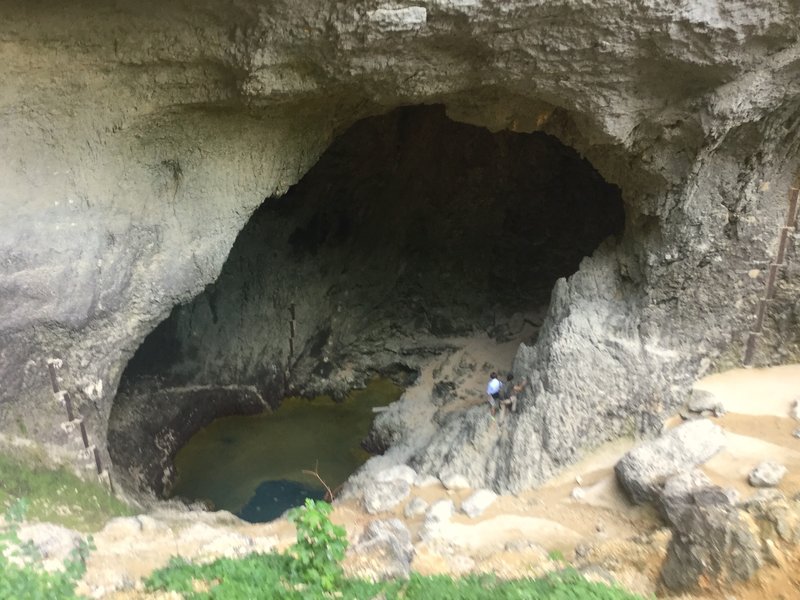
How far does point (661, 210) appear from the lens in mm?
5094

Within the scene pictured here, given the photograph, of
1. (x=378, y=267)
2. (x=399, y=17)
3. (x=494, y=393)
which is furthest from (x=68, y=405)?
(x=378, y=267)

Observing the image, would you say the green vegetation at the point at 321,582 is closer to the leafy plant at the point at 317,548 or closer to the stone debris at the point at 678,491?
the leafy plant at the point at 317,548

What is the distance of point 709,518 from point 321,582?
7.56ft

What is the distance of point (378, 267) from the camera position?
853cm

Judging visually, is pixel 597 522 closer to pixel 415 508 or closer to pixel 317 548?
pixel 415 508

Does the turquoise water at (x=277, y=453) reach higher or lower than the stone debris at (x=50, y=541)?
lower

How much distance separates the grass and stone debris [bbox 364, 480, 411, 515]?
1.45 m

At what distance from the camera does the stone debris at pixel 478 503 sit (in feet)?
15.6

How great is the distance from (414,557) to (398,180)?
5.36 meters

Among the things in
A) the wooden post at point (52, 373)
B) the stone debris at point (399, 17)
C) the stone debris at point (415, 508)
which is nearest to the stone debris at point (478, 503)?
the stone debris at point (415, 508)

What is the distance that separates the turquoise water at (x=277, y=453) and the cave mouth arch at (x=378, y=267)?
0.20 metres

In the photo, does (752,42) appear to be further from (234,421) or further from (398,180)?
(234,421)

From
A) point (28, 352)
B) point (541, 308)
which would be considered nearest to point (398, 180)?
point (541, 308)

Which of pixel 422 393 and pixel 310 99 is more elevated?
pixel 310 99
